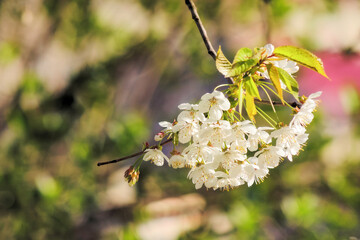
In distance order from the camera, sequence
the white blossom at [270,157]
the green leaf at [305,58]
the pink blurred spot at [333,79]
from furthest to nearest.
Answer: the pink blurred spot at [333,79], the white blossom at [270,157], the green leaf at [305,58]

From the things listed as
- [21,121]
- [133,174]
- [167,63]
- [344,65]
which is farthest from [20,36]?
[344,65]

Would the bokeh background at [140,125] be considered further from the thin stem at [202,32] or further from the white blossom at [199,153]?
the white blossom at [199,153]

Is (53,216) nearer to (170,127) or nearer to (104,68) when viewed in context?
(104,68)

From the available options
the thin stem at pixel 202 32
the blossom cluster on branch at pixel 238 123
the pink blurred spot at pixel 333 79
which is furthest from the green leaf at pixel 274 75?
the pink blurred spot at pixel 333 79

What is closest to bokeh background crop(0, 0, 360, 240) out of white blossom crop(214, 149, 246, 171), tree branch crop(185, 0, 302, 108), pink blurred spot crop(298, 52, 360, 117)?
pink blurred spot crop(298, 52, 360, 117)

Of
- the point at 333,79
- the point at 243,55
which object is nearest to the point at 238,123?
the point at 243,55

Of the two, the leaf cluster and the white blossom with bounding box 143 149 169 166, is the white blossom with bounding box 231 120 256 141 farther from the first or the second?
the white blossom with bounding box 143 149 169 166
